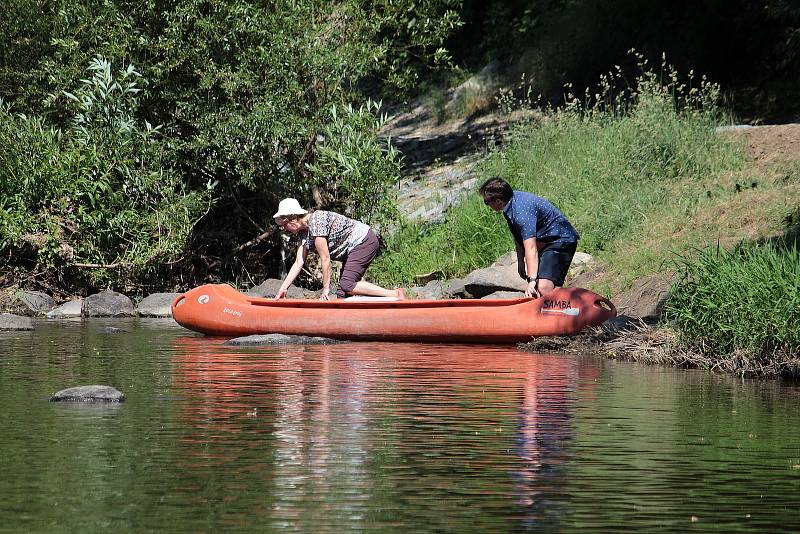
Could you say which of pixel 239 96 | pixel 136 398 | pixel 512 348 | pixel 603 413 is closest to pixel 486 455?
pixel 603 413

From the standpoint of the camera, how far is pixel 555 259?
14570mm

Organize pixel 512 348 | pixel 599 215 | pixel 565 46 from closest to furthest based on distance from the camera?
pixel 512 348 < pixel 599 215 < pixel 565 46

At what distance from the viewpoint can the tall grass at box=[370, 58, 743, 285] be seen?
20203 mm

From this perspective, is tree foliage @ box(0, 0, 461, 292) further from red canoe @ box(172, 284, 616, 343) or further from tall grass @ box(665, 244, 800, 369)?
tall grass @ box(665, 244, 800, 369)

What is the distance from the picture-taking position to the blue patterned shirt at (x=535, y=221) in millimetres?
13938

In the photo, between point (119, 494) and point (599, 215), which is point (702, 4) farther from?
point (119, 494)

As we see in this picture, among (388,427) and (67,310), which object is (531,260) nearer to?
(388,427)

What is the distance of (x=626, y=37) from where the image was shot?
2938 centimetres

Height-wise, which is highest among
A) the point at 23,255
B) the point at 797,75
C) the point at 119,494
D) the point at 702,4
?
the point at 702,4

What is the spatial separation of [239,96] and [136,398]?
11.8 metres

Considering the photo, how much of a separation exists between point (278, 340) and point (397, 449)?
7701 millimetres

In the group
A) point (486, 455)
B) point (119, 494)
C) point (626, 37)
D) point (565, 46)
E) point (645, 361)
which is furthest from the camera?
point (565, 46)

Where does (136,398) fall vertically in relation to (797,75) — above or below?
below

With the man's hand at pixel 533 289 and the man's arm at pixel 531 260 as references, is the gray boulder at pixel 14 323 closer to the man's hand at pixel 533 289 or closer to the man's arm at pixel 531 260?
the man's hand at pixel 533 289
